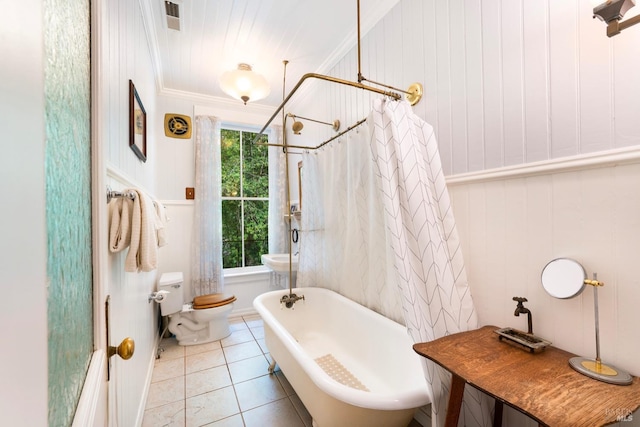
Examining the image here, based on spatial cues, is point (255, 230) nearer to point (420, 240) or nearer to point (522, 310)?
point (420, 240)

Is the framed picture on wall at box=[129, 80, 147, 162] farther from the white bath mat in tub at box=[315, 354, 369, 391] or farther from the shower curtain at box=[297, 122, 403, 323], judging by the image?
the white bath mat in tub at box=[315, 354, 369, 391]

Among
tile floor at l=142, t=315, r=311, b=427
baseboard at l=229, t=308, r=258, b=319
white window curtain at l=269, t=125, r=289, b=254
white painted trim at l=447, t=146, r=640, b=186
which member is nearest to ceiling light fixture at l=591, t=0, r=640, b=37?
white painted trim at l=447, t=146, r=640, b=186

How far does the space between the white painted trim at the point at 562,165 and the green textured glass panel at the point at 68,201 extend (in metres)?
1.53

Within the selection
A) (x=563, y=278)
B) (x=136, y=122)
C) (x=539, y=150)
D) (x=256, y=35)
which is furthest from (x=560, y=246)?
(x=256, y=35)

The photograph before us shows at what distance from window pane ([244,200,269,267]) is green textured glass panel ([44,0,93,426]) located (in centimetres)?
306

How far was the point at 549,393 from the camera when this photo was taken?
2.62 ft

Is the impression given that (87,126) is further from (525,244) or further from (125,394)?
(525,244)

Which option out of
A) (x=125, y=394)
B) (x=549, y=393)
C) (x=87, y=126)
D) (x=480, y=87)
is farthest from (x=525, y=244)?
(x=125, y=394)

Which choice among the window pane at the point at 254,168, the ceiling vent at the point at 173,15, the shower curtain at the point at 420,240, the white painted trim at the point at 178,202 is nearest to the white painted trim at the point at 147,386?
the white painted trim at the point at 178,202

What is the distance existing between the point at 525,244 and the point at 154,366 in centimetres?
283

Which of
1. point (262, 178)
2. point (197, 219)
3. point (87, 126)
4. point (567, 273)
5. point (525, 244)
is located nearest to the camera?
point (87, 126)

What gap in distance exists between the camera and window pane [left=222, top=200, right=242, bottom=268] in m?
3.52

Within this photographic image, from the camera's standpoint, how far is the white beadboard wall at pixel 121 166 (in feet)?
3.33

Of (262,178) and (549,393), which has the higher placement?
(262,178)
